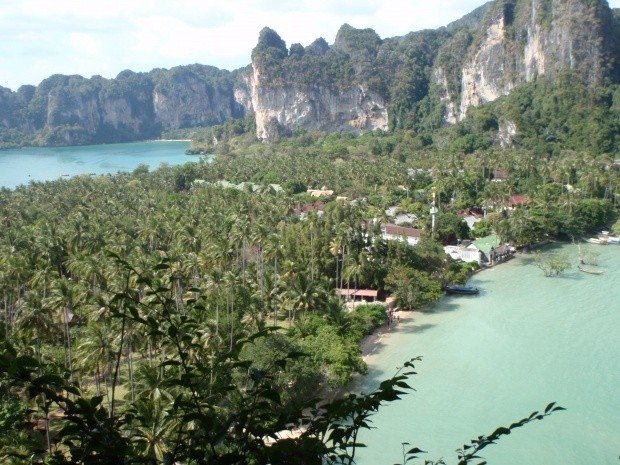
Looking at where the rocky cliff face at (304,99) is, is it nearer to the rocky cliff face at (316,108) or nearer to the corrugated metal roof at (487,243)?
the rocky cliff face at (316,108)

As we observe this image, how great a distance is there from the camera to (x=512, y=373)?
795 inches

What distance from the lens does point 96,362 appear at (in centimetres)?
1554

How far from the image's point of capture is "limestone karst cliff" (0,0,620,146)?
250ft

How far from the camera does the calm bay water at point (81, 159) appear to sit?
91188mm

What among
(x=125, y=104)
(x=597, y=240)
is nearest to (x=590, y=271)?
(x=597, y=240)

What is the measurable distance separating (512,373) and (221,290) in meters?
11.0

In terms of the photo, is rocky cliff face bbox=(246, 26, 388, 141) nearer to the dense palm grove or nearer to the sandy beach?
the dense palm grove

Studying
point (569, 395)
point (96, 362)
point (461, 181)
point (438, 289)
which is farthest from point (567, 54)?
point (96, 362)

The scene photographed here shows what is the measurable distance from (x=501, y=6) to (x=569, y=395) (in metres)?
81.4

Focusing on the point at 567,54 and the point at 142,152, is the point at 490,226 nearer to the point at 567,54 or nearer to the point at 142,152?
the point at 567,54

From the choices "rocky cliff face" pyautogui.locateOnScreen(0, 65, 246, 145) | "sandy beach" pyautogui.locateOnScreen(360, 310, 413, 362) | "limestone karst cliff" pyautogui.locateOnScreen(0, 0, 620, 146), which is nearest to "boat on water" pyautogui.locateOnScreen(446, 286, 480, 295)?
"sandy beach" pyautogui.locateOnScreen(360, 310, 413, 362)

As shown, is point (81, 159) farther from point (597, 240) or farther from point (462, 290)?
point (462, 290)

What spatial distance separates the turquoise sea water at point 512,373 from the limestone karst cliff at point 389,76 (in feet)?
188

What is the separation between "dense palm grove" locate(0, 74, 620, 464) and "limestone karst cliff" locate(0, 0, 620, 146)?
1987cm
